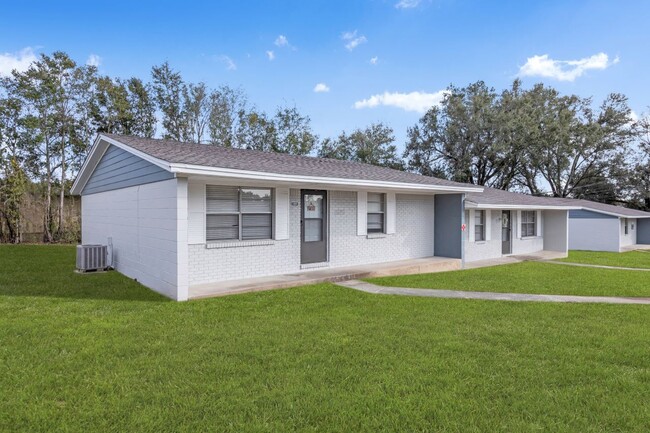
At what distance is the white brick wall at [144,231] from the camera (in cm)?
712

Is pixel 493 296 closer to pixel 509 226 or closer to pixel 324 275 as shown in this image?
pixel 324 275

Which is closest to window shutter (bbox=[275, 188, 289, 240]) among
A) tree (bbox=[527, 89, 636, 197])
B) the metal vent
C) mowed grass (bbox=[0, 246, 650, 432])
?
mowed grass (bbox=[0, 246, 650, 432])

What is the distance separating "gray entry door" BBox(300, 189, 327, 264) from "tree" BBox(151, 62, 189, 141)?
19.6m

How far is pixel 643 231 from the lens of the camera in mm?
26094

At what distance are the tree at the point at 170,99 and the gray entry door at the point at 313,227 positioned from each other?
19.6 m

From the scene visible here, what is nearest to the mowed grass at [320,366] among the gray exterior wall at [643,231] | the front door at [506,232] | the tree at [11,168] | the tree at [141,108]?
the front door at [506,232]

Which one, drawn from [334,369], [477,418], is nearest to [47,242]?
[334,369]

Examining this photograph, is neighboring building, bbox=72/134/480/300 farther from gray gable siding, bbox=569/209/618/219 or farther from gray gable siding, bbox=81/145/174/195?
gray gable siding, bbox=569/209/618/219

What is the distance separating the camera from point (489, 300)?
7.21 m

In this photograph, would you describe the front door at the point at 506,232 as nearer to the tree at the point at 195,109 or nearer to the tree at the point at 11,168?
the tree at the point at 195,109

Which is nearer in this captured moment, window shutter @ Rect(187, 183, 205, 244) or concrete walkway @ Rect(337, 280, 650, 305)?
concrete walkway @ Rect(337, 280, 650, 305)

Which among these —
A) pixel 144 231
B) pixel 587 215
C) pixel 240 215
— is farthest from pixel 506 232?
pixel 144 231

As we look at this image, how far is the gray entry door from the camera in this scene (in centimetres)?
981

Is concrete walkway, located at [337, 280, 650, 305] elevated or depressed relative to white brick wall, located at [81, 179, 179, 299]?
depressed
